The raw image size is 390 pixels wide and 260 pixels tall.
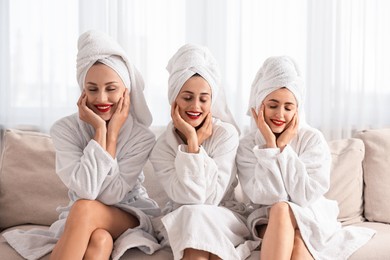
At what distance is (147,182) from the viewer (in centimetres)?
296

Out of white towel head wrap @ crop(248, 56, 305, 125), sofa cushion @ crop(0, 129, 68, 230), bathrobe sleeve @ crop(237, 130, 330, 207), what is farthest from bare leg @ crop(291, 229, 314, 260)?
sofa cushion @ crop(0, 129, 68, 230)

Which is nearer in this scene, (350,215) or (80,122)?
(80,122)

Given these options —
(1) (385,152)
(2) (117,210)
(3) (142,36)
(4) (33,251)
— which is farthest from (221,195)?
(3) (142,36)

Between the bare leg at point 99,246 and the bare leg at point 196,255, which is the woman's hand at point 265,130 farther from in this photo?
the bare leg at point 99,246

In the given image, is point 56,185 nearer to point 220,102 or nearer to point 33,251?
point 33,251

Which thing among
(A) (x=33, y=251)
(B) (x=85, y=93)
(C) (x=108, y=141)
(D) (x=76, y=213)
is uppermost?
(B) (x=85, y=93)

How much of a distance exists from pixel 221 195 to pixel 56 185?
848 millimetres

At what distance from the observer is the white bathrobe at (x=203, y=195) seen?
2.31 meters

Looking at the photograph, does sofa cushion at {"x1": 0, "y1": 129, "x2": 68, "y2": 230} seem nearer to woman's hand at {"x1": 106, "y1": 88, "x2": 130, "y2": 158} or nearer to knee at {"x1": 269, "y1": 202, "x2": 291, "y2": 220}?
woman's hand at {"x1": 106, "y1": 88, "x2": 130, "y2": 158}

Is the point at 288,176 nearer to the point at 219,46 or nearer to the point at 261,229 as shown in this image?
the point at 261,229

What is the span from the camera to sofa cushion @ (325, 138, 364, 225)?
9.71 ft

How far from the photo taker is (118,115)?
8.43 feet

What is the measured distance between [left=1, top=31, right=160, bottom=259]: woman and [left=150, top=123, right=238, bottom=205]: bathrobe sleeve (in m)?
0.11

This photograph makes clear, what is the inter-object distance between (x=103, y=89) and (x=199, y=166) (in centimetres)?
49
